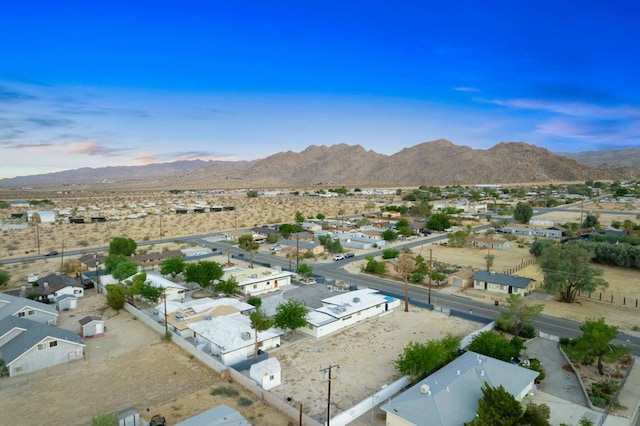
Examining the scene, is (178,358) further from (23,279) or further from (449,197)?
(449,197)

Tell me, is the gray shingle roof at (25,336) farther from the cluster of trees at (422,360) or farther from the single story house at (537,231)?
the single story house at (537,231)

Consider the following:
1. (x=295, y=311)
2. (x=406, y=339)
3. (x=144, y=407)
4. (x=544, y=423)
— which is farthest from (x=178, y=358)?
(x=544, y=423)

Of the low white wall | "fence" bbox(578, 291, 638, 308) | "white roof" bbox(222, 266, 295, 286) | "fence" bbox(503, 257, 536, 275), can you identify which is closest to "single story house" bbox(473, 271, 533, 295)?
"fence" bbox(578, 291, 638, 308)

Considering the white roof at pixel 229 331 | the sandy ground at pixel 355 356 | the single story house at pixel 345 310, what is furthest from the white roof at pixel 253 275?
the sandy ground at pixel 355 356

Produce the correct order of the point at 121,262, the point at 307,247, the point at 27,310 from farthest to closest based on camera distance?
the point at 307,247 < the point at 121,262 < the point at 27,310

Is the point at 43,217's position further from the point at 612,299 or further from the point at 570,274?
the point at 612,299

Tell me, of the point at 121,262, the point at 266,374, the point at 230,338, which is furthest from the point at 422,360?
the point at 121,262
